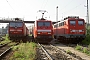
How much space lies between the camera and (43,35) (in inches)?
919

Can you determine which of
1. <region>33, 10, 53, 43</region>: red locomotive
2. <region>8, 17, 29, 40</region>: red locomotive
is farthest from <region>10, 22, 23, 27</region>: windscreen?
<region>33, 10, 53, 43</region>: red locomotive

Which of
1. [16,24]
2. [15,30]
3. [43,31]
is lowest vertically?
[43,31]

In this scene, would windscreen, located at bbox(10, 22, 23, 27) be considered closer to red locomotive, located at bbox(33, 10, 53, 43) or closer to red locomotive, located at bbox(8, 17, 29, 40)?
red locomotive, located at bbox(8, 17, 29, 40)

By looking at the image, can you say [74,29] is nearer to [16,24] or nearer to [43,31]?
[43,31]

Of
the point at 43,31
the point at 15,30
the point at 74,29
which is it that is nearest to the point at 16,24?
the point at 15,30

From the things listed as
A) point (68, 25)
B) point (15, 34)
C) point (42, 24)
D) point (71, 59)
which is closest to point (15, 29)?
point (15, 34)

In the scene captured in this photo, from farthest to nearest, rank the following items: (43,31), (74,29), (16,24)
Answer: (16,24), (74,29), (43,31)

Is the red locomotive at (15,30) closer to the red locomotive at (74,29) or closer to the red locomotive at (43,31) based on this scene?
the red locomotive at (43,31)

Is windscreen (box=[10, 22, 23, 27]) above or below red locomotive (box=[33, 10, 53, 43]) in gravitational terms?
above

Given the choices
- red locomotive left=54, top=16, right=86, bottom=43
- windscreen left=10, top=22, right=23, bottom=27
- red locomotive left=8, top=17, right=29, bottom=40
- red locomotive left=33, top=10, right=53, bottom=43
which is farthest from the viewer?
windscreen left=10, top=22, right=23, bottom=27

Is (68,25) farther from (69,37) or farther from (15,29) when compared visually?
(15,29)

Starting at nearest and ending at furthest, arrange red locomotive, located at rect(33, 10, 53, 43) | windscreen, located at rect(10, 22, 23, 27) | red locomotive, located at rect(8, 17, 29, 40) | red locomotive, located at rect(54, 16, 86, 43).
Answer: red locomotive, located at rect(33, 10, 53, 43) < red locomotive, located at rect(54, 16, 86, 43) < red locomotive, located at rect(8, 17, 29, 40) < windscreen, located at rect(10, 22, 23, 27)

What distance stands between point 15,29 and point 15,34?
707 mm

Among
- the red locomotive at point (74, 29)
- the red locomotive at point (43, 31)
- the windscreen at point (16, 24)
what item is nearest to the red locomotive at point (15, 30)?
the windscreen at point (16, 24)
